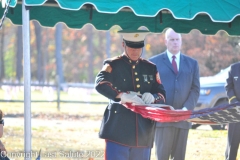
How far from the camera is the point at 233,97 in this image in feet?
29.7

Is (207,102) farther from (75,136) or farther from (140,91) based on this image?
(140,91)

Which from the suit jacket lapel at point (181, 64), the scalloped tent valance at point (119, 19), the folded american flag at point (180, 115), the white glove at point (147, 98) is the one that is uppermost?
the scalloped tent valance at point (119, 19)

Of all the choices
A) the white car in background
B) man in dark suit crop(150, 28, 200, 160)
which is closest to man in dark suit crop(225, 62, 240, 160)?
man in dark suit crop(150, 28, 200, 160)

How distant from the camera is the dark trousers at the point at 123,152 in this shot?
6.59 meters

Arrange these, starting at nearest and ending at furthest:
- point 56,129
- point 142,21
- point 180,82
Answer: point 180,82 → point 142,21 → point 56,129

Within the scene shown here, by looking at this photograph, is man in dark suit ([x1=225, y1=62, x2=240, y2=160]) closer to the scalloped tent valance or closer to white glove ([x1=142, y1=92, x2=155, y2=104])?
the scalloped tent valance

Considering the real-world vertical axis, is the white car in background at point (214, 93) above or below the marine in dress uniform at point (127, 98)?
below

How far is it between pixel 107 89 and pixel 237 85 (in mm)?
3086

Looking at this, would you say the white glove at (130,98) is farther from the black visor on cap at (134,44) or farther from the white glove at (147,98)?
the black visor on cap at (134,44)

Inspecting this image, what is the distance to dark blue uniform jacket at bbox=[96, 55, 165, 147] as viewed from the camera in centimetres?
662

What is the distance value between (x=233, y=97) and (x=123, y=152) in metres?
3.01

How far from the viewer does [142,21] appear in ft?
29.6

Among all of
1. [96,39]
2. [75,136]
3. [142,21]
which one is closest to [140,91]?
[142,21]

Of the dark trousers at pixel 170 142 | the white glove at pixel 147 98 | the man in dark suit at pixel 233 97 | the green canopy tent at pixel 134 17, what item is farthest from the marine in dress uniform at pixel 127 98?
→ the man in dark suit at pixel 233 97
